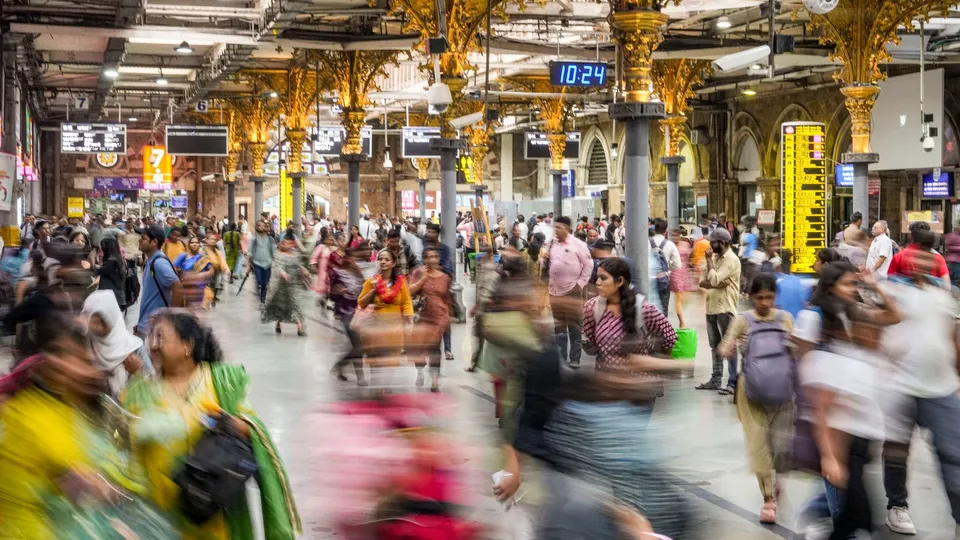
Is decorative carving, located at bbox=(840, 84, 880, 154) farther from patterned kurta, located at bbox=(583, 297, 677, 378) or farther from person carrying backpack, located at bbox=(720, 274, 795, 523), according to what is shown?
patterned kurta, located at bbox=(583, 297, 677, 378)

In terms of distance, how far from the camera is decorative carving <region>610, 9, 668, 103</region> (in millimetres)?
11266

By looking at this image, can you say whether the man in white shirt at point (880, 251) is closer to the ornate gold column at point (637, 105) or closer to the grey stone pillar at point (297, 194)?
the ornate gold column at point (637, 105)

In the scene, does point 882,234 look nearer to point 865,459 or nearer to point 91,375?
point 865,459

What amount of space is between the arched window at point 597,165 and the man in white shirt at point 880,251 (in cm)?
2662

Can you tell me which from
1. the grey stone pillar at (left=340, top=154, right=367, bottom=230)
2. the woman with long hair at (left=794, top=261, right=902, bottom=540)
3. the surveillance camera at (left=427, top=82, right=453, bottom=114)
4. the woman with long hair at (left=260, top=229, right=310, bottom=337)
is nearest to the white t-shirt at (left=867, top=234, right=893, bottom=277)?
the surveillance camera at (left=427, top=82, right=453, bottom=114)

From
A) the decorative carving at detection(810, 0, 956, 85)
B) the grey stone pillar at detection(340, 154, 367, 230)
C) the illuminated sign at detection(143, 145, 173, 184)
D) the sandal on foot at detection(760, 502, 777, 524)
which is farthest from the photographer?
the illuminated sign at detection(143, 145, 173, 184)

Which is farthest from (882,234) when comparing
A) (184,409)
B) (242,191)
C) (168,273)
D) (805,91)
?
(242,191)

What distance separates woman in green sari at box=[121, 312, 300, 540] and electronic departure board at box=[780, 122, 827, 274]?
11.2m

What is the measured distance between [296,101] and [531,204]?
43.6 ft

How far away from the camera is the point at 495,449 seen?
20.0 feet

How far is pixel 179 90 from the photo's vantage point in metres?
30.8

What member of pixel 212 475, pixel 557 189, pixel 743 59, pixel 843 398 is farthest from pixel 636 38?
pixel 557 189

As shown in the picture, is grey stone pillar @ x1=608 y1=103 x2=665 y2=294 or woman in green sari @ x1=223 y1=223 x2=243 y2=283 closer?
grey stone pillar @ x1=608 y1=103 x2=665 y2=294

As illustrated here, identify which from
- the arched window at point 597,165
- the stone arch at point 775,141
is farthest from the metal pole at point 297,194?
the arched window at point 597,165
